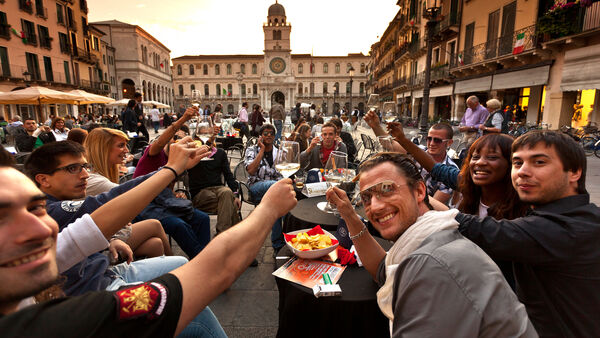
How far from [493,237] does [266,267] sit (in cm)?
260

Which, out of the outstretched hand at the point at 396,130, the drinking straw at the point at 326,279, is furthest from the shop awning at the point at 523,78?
the drinking straw at the point at 326,279

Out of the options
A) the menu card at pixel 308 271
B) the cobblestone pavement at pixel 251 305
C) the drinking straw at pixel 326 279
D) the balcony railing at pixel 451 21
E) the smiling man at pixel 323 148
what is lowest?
the cobblestone pavement at pixel 251 305

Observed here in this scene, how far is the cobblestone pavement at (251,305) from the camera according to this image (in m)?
2.50

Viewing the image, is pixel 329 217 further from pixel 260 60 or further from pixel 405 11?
pixel 260 60

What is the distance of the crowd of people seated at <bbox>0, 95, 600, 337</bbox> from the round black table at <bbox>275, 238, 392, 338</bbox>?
14cm

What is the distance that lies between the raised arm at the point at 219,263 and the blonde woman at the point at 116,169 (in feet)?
6.49

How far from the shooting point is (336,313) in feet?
5.54

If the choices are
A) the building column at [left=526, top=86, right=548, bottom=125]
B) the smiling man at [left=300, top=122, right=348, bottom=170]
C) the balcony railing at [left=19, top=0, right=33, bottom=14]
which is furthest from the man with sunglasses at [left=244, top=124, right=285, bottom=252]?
the balcony railing at [left=19, top=0, right=33, bottom=14]

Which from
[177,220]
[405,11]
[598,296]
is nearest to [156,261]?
[177,220]

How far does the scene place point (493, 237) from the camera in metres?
1.40

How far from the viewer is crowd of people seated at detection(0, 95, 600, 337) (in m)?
0.72

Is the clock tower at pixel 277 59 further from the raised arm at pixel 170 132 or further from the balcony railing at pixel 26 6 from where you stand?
the raised arm at pixel 170 132

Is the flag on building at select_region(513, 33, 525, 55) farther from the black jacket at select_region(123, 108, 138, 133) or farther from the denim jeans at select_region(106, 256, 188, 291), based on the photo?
the denim jeans at select_region(106, 256, 188, 291)

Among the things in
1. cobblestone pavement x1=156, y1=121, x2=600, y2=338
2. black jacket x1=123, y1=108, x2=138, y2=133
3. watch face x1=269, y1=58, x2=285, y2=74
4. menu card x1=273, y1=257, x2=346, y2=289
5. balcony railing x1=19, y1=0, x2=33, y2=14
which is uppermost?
watch face x1=269, y1=58, x2=285, y2=74
